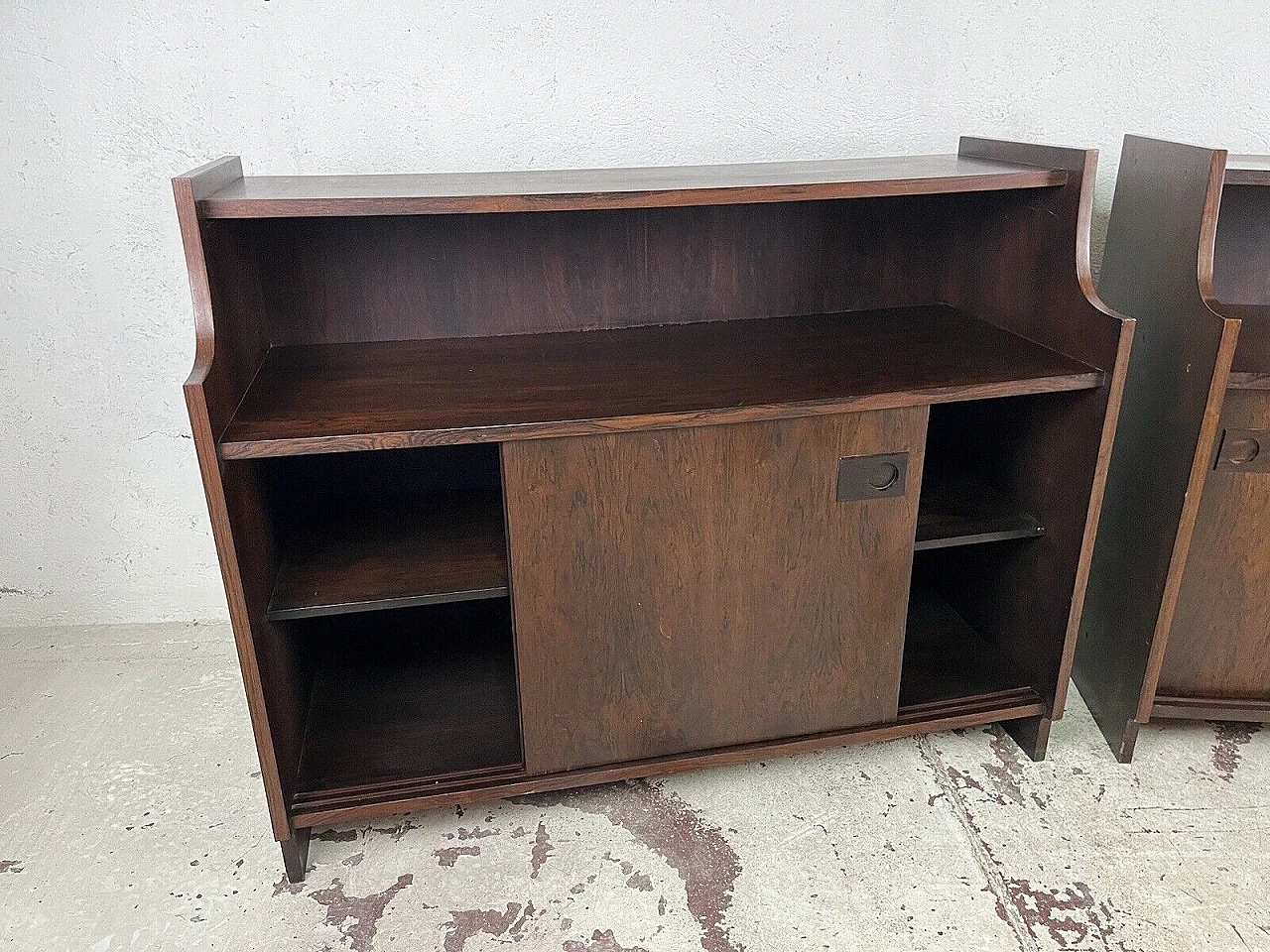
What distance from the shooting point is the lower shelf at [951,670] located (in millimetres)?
1729

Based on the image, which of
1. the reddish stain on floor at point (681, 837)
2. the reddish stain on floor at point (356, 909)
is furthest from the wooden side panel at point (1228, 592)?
the reddish stain on floor at point (356, 909)

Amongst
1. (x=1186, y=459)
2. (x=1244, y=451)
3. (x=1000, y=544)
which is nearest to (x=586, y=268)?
(x=1000, y=544)

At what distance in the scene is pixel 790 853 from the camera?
5.12 ft

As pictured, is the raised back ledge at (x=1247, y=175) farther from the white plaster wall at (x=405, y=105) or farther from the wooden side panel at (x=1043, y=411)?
the white plaster wall at (x=405, y=105)

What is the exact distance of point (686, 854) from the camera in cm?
157

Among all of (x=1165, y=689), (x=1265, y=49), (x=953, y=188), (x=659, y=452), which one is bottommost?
(x=1165, y=689)

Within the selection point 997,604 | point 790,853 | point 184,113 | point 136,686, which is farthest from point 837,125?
point 136,686

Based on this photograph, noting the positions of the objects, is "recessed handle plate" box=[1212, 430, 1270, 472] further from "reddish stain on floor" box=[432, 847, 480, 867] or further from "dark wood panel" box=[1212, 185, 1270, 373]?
"reddish stain on floor" box=[432, 847, 480, 867]

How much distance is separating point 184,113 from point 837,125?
1278 mm

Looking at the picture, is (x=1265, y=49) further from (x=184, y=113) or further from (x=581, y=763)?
(x=184, y=113)

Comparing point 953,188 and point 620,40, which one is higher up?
point 620,40

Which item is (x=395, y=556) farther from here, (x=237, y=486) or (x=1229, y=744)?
(x=1229, y=744)

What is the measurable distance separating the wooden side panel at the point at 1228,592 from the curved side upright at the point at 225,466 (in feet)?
5.11

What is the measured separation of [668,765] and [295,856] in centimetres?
63
